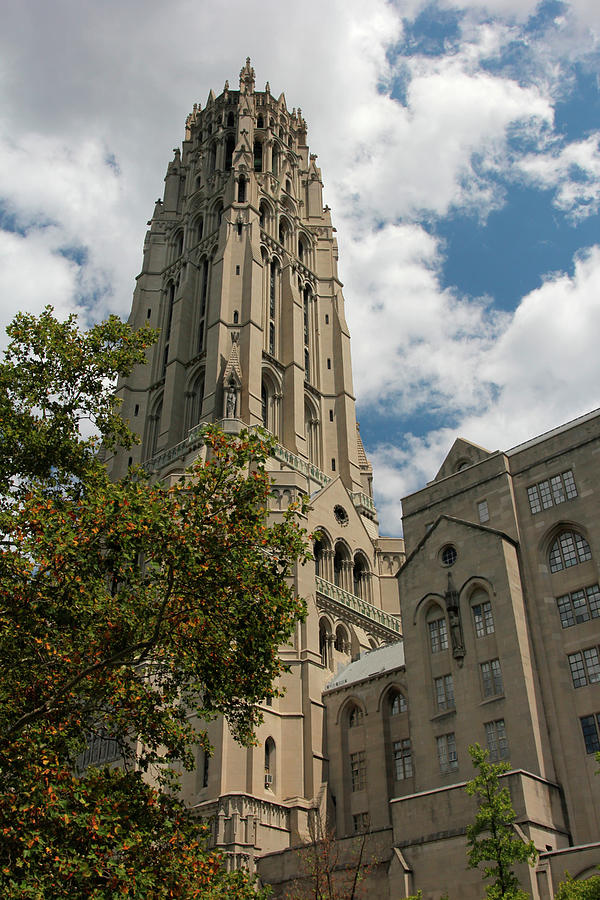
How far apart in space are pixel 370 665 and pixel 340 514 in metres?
14.4

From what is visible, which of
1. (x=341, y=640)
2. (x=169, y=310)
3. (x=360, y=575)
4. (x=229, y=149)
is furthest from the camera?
(x=229, y=149)

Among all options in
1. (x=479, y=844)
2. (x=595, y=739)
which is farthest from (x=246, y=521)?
(x=595, y=739)

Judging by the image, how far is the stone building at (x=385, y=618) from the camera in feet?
93.5

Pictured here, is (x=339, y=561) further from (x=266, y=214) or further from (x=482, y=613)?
(x=266, y=214)

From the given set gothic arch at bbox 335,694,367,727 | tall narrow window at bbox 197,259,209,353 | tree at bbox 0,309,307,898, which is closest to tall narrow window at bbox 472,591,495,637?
gothic arch at bbox 335,694,367,727

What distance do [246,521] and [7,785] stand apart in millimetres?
7323

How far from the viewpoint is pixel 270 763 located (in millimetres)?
39656

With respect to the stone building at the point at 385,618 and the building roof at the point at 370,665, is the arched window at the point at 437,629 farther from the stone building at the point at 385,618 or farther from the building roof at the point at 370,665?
the building roof at the point at 370,665

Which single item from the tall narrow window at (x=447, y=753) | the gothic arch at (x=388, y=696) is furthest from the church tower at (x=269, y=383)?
the tall narrow window at (x=447, y=753)

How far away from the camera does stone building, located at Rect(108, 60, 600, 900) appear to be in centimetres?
2848

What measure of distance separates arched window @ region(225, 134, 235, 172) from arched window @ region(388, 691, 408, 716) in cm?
5644

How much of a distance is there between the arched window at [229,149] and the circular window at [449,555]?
55540 mm

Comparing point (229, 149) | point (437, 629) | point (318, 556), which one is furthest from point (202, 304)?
point (437, 629)

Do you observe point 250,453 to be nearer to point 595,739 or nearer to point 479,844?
point 479,844
